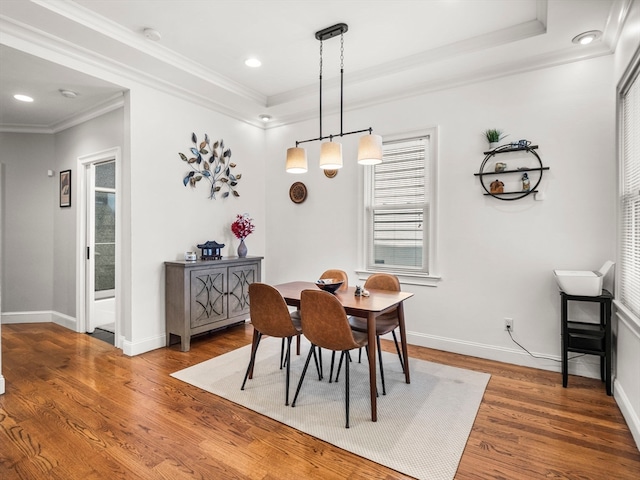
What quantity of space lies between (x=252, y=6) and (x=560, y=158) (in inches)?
112

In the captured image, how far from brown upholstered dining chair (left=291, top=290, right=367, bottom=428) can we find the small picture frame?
3.82m

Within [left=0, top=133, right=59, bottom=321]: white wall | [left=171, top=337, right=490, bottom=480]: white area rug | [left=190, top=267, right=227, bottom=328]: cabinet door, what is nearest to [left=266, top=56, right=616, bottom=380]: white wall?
[left=171, top=337, right=490, bottom=480]: white area rug

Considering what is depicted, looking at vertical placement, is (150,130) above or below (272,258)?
above

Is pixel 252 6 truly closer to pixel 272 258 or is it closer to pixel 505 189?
pixel 505 189

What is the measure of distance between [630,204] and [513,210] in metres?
0.88

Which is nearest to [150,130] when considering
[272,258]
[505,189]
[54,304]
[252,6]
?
[252,6]

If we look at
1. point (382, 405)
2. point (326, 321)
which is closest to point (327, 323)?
point (326, 321)

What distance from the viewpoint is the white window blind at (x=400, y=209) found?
3.84 meters

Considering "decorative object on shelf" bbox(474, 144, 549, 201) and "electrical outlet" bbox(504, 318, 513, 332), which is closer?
"decorative object on shelf" bbox(474, 144, 549, 201)

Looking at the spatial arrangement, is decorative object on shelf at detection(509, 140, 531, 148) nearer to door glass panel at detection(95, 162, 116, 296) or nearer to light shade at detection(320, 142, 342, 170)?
light shade at detection(320, 142, 342, 170)

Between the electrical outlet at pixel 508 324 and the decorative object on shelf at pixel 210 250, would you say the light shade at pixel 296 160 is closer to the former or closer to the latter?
the decorative object on shelf at pixel 210 250

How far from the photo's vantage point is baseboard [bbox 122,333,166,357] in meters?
3.53

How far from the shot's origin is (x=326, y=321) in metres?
2.34

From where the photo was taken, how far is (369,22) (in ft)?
9.21
